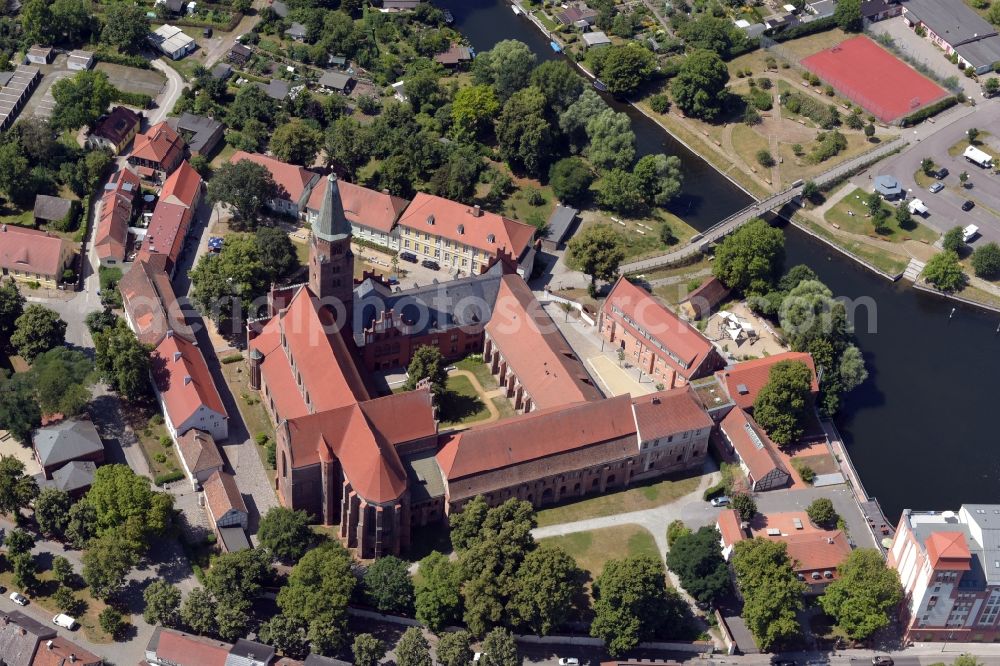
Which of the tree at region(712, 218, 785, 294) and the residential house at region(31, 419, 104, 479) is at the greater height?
the tree at region(712, 218, 785, 294)

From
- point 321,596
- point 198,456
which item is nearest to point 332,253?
point 198,456

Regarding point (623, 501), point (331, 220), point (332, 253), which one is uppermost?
point (331, 220)

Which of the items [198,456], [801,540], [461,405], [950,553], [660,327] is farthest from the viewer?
[660,327]

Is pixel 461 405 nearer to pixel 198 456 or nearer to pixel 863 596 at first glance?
pixel 198 456

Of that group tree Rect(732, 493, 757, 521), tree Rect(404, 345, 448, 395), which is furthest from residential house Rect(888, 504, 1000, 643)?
tree Rect(404, 345, 448, 395)

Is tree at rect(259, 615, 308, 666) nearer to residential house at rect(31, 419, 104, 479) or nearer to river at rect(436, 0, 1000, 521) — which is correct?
residential house at rect(31, 419, 104, 479)

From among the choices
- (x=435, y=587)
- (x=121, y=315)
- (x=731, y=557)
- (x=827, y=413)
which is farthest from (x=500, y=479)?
(x=121, y=315)

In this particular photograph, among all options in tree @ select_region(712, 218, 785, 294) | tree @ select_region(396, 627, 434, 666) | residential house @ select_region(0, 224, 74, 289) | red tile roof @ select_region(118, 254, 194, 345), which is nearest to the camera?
tree @ select_region(396, 627, 434, 666)
